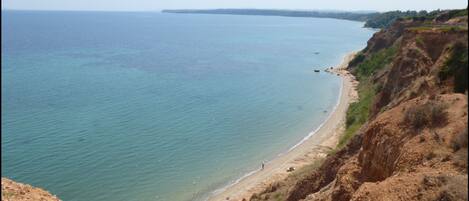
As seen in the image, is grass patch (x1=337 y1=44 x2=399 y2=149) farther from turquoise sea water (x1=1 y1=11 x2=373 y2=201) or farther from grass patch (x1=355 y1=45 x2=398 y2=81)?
turquoise sea water (x1=1 y1=11 x2=373 y2=201)

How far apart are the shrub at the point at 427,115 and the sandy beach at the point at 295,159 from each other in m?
19.0

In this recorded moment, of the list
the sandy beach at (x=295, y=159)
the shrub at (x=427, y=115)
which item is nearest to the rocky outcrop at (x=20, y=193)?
the sandy beach at (x=295, y=159)

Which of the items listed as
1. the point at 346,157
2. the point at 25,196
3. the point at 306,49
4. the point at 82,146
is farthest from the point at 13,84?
the point at 306,49

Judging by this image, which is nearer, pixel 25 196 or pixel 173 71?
pixel 25 196

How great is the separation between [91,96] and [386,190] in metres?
61.7

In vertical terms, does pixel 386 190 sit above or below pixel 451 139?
below

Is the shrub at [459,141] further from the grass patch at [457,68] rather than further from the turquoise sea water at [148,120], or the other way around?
the turquoise sea water at [148,120]

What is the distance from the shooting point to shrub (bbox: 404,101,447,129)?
1675 cm

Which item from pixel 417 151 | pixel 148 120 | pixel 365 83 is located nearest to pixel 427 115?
pixel 417 151

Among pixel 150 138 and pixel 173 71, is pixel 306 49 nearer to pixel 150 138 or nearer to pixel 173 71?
pixel 173 71

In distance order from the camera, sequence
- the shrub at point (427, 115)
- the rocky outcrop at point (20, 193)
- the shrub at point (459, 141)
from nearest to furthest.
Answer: the shrub at point (459, 141) → the shrub at point (427, 115) → the rocky outcrop at point (20, 193)

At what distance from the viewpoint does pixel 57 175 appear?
3978cm

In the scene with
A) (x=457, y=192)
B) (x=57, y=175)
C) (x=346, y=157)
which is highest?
(x=457, y=192)

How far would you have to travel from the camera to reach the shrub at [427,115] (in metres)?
16.8
